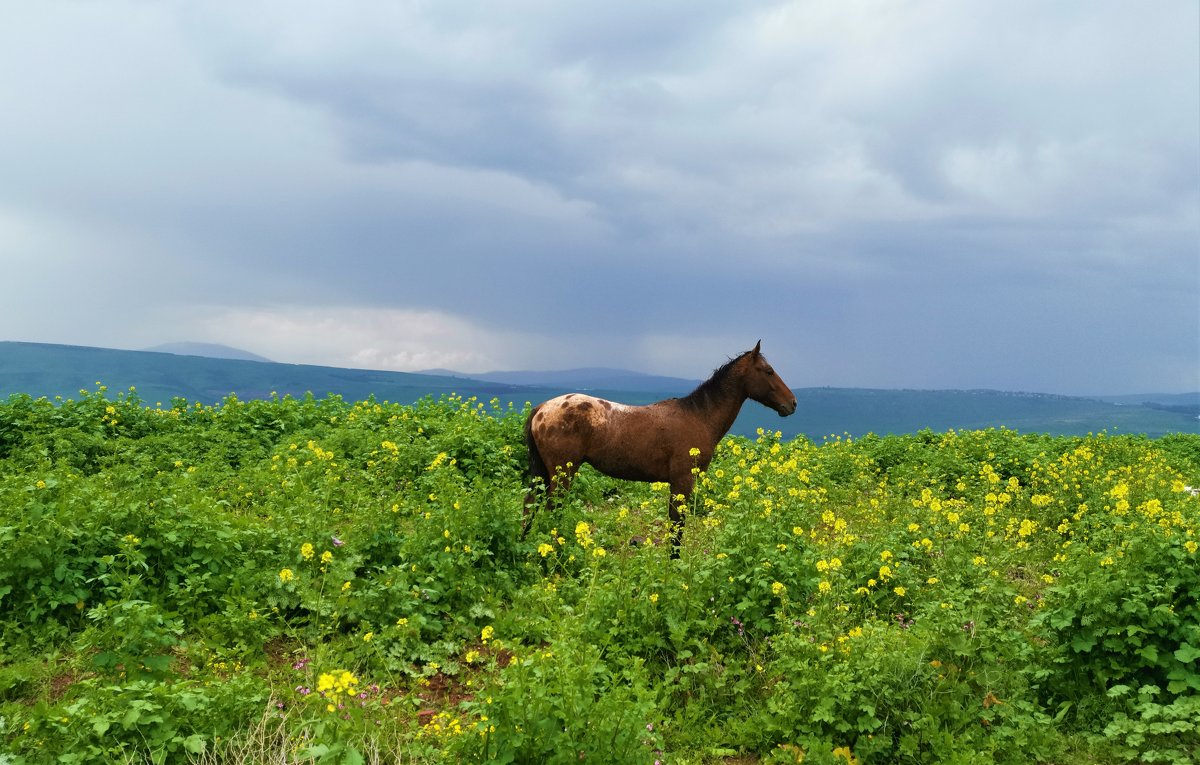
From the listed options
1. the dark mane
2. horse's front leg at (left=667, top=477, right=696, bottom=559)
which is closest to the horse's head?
the dark mane

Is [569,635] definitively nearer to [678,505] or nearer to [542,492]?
[678,505]

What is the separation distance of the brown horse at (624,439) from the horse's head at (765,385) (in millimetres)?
545

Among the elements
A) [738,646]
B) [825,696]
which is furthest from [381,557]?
[825,696]

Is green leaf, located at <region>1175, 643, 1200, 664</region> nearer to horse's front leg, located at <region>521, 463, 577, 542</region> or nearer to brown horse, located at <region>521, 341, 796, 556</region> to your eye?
brown horse, located at <region>521, 341, 796, 556</region>

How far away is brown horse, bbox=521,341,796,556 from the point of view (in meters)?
9.40

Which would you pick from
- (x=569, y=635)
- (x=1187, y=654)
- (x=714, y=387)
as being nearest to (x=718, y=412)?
(x=714, y=387)

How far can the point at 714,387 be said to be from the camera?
10.1 metres

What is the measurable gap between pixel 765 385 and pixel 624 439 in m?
2.13

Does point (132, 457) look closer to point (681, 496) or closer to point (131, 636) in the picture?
point (131, 636)

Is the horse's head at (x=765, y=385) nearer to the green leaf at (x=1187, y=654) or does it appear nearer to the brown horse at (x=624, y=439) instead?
the brown horse at (x=624, y=439)

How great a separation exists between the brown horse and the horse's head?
21.5 inches

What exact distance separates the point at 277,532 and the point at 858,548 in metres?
6.00

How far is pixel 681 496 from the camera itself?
28.2 ft

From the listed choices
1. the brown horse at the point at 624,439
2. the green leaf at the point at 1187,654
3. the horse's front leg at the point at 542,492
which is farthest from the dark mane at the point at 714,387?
the green leaf at the point at 1187,654
